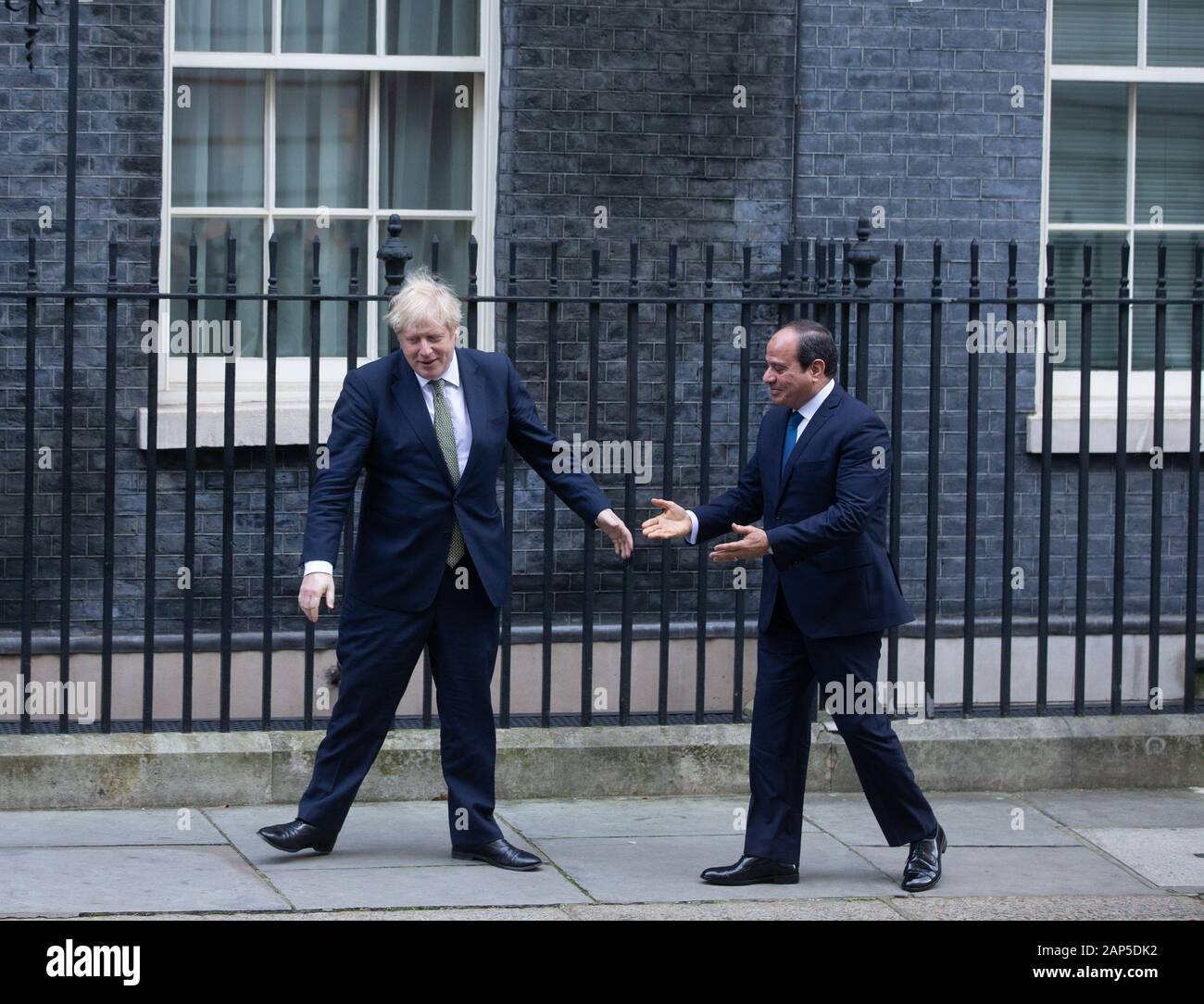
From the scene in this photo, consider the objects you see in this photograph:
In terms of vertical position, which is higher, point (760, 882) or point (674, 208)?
point (674, 208)

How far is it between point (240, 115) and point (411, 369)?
3.22 meters

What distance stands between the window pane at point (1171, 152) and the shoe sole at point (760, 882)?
479cm

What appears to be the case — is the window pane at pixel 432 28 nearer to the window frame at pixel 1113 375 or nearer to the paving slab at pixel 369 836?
the window frame at pixel 1113 375

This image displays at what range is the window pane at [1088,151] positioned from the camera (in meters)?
9.59

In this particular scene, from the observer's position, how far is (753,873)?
6.29m

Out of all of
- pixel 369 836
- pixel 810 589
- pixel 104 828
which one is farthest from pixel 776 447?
pixel 104 828

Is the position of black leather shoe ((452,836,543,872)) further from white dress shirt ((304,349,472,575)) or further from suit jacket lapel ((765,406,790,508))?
suit jacket lapel ((765,406,790,508))

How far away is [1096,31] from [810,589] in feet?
15.1

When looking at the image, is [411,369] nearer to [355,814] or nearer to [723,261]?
[355,814]

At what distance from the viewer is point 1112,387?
955 cm

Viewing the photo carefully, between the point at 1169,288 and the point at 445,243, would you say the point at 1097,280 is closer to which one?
the point at 1169,288

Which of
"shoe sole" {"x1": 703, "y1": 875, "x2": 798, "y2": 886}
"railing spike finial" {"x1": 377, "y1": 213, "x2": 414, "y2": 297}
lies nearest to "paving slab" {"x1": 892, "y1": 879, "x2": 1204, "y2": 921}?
"shoe sole" {"x1": 703, "y1": 875, "x2": 798, "y2": 886}

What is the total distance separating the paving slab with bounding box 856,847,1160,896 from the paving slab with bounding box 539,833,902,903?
0.17 m

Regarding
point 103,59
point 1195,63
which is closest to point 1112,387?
point 1195,63
